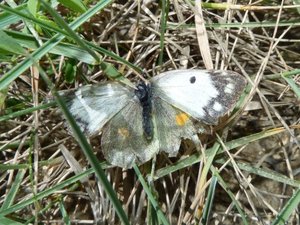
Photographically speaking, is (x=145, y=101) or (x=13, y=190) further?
(x=13, y=190)

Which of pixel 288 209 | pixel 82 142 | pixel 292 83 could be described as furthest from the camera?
pixel 292 83

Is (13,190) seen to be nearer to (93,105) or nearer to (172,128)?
(93,105)

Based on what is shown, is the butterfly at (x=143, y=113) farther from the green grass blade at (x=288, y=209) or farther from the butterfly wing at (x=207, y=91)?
the green grass blade at (x=288, y=209)

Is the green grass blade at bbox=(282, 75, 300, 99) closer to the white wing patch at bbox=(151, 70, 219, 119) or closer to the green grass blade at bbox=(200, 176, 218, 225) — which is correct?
the white wing patch at bbox=(151, 70, 219, 119)

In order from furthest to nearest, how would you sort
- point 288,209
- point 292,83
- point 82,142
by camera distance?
point 292,83 → point 288,209 → point 82,142

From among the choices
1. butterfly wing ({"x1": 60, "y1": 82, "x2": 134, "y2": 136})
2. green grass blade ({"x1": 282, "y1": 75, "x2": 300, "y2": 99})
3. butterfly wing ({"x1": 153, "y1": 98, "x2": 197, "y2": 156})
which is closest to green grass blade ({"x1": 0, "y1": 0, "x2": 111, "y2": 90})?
butterfly wing ({"x1": 60, "y1": 82, "x2": 134, "y2": 136})

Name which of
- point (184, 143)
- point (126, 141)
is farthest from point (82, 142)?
point (184, 143)

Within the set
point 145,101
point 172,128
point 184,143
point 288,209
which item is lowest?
point 288,209

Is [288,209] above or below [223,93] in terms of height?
below
